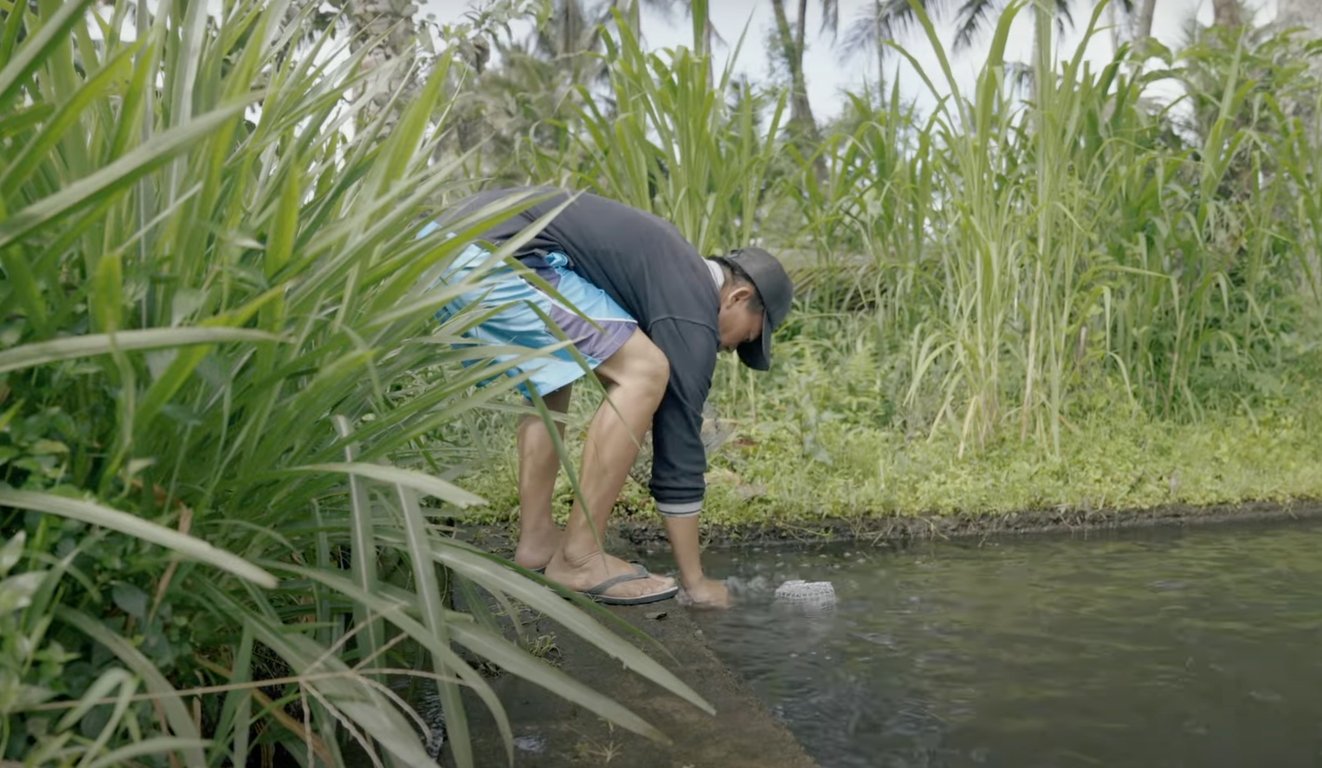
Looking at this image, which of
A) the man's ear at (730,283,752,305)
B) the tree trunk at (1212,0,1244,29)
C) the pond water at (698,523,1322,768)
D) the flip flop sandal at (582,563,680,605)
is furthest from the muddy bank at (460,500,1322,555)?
the tree trunk at (1212,0,1244,29)

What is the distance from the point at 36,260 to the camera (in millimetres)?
1198

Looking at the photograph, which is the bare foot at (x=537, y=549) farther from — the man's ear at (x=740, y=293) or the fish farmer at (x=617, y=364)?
the man's ear at (x=740, y=293)

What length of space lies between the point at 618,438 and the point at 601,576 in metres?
0.35

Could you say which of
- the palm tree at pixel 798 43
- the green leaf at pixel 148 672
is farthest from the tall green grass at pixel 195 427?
the palm tree at pixel 798 43

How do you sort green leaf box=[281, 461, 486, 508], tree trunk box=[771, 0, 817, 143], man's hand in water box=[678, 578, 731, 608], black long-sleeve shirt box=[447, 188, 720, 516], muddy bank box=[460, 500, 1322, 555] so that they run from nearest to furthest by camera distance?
green leaf box=[281, 461, 486, 508] < black long-sleeve shirt box=[447, 188, 720, 516] < man's hand in water box=[678, 578, 731, 608] < muddy bank box=[460, 500, 1322, 555] < tree trunk box=[771, 0, 817, 143]

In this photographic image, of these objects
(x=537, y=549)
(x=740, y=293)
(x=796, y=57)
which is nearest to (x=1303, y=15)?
(x=740, y=293)

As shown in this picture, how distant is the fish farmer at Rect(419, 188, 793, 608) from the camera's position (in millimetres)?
2863

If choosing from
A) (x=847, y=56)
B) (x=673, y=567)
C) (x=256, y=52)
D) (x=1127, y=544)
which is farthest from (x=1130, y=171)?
(x=847, y=56)

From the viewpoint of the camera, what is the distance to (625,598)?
2.85 meters

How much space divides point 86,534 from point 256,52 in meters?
0.60

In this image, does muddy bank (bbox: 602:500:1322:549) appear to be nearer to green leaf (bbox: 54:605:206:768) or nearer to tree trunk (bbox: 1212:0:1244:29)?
green leaf (bbox: 54:605:206:768)

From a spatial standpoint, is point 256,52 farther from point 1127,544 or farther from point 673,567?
point 1127,544

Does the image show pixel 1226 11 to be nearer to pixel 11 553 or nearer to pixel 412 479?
pixel 412 479

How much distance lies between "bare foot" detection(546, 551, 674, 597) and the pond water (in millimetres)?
179
